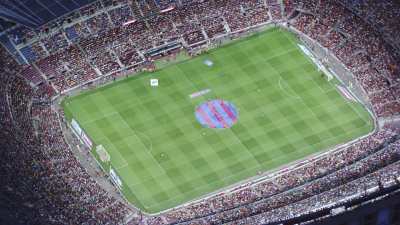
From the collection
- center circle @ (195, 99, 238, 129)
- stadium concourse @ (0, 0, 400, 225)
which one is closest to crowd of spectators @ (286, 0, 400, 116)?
stadium concourse @ (0, 0, 400, 225)

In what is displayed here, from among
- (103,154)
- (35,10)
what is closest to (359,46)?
(103,154)

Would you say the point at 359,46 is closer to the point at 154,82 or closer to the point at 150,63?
the point at 154,82

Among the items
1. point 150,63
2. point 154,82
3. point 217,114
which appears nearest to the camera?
point 217,114

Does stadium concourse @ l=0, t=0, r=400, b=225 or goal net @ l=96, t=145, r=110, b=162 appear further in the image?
goal net @ l=96, t=145, r=110, b=162

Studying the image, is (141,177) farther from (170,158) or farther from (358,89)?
(358,89)

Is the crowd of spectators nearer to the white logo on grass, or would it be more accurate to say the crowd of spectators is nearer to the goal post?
the white logo on grass
